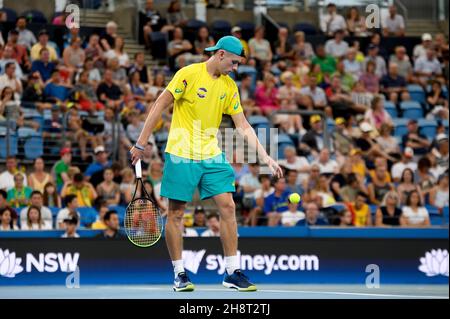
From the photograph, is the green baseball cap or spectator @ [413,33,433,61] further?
spectator @ [413,33,433,61]

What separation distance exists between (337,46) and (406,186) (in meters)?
4.52

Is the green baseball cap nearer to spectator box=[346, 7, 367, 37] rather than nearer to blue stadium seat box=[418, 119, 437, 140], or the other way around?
blue stadium seat box=[418, 119, 437, 140]

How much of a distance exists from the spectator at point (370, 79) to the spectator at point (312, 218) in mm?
4708

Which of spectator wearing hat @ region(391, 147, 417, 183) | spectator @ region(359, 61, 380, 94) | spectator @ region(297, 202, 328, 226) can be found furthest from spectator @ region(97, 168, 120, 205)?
spectator @ region(359, 61, 380, 94)

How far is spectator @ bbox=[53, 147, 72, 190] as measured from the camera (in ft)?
55.4

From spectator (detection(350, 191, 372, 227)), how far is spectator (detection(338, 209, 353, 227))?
0.43ft

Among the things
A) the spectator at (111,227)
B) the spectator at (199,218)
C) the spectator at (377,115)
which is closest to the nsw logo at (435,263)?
the spectator at (199,218)

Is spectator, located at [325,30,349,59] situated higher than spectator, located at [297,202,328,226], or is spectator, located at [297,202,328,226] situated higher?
spectator, located at [325,30,349,59]

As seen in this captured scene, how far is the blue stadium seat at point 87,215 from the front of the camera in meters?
16.1

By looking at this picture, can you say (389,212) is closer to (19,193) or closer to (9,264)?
(19,193)

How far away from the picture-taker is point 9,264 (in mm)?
15242

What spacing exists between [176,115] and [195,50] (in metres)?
10.5

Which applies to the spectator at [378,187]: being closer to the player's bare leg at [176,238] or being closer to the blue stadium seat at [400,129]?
the blue stadium seat at [400,129]
